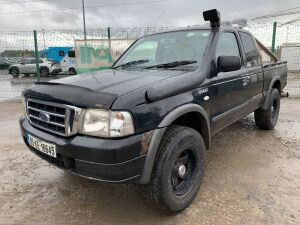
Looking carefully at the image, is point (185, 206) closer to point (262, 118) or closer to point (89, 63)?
point (262, 118)

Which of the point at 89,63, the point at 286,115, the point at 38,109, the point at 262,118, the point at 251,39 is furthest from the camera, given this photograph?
the point at 89,63

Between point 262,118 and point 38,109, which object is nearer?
point 38,109

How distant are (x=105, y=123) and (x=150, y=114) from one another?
399 mm

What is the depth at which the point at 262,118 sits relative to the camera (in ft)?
18.5

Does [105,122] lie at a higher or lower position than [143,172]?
higher

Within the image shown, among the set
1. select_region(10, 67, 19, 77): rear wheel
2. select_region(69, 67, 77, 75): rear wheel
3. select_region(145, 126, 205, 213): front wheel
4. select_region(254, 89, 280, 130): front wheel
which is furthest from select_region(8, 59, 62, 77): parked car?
select_region(145, 126, 205, 213): front wheel

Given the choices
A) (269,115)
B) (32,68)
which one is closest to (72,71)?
(32,68)

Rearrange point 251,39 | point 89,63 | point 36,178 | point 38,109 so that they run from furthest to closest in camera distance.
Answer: point 89,63 < point 251,39 < point 36,178 < point 38,109

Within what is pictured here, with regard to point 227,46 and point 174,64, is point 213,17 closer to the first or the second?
point 227,46

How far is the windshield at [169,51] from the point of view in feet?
12.1

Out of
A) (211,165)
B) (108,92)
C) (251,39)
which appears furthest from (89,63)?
(108,92)

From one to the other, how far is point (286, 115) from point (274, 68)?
202cm

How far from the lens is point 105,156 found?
243cm

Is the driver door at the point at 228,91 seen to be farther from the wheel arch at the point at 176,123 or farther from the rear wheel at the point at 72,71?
the rear wheel at the point at 72,71
